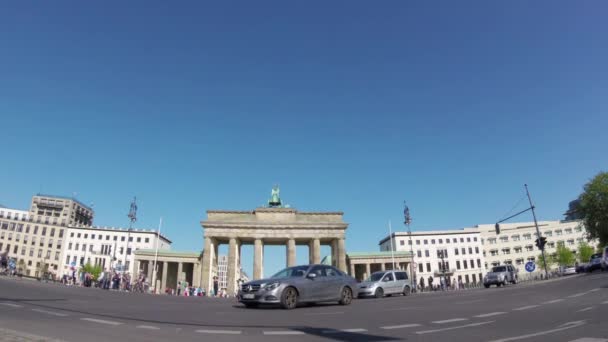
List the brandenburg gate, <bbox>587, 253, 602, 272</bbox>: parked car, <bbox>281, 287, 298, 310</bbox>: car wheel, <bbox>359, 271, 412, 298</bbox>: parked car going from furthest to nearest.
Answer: the brandenburg gate
<bbox>587, 253, 602, 272</bbox>: parked car
<bbox>359, 271, 412, 298</bbox>: parked car
<bbox>281, 287, 298, 310</bbox>: car wheel

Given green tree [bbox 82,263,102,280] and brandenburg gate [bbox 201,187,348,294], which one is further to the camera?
green tree [bbox 82,263,102,280]

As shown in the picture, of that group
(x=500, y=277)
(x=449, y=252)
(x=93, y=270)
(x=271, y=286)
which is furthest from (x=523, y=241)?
(x=271, y=286)

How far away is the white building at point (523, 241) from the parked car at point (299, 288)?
111m

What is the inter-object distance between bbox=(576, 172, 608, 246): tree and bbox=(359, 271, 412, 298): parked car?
54.2 metres

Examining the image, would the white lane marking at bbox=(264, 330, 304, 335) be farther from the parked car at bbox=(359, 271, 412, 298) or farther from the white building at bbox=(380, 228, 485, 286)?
the white building at bbox=(380, 228, 485, 286)

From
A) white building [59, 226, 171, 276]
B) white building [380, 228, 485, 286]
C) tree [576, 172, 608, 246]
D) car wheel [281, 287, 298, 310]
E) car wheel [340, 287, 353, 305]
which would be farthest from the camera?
white building [380, 228, 485, 286]

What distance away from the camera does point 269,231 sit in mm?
60156

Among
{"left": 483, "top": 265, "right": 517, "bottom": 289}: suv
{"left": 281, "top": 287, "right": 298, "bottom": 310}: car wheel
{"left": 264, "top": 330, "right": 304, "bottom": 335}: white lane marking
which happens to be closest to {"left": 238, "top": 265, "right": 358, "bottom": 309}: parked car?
{"left": 281, "top": 287, "right": 298, "bottom": 310}: car wheel

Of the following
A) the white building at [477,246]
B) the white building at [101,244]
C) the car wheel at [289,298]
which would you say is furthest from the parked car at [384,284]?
the white building at [101,244]

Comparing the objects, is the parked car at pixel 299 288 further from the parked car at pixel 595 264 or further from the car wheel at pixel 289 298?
the parked car at pixel 595 264

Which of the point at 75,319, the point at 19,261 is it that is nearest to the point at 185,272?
the point at 19,261

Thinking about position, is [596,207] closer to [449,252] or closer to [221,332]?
[449,252]

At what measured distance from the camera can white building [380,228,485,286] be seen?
352 feet

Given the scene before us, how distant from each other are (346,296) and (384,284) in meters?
9.30
